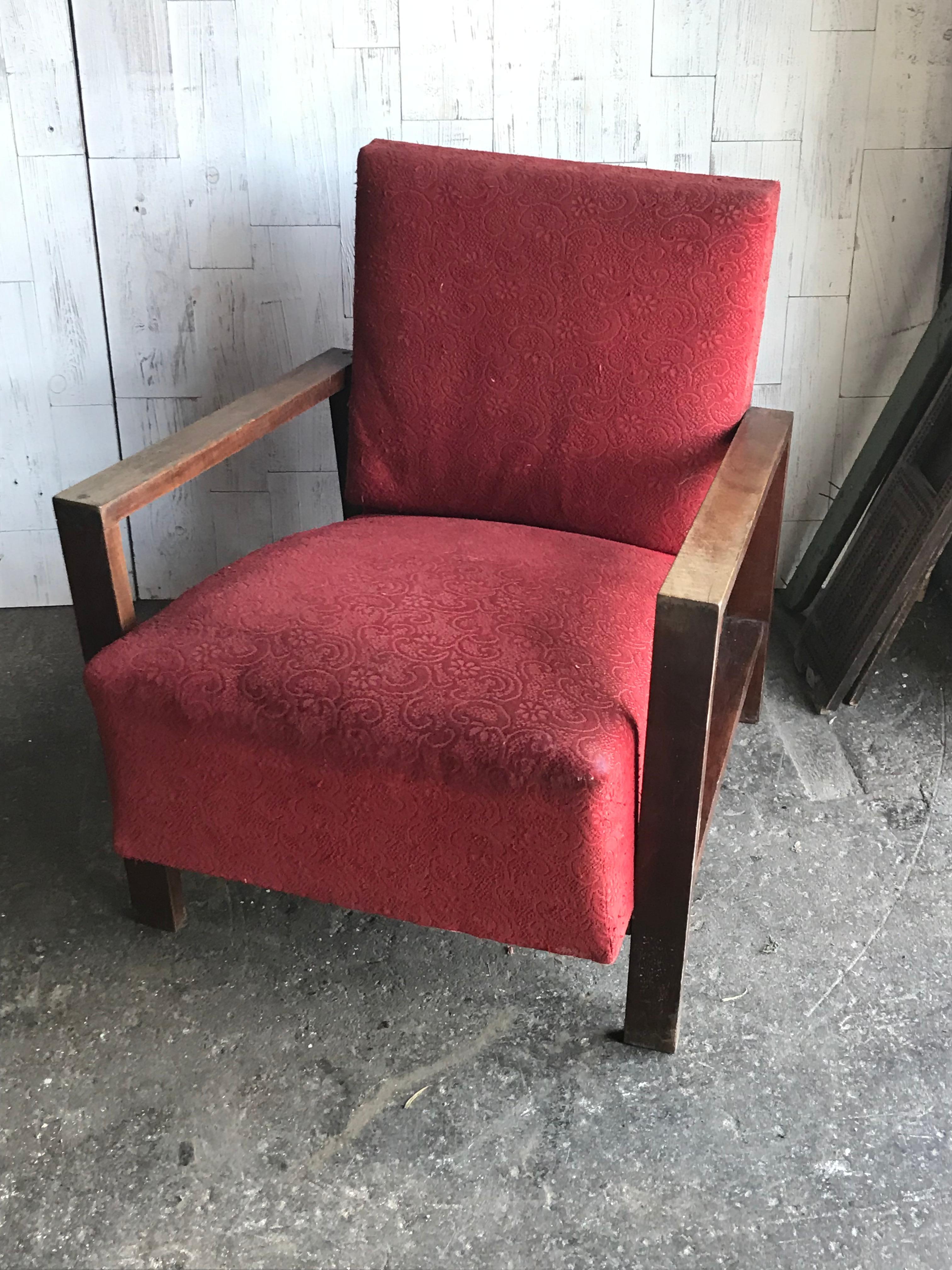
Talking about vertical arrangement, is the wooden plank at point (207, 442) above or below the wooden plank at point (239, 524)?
above

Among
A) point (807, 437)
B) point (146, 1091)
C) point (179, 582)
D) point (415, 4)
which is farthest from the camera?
point (179, 582)

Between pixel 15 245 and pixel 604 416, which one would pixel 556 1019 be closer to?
pixel 604 416

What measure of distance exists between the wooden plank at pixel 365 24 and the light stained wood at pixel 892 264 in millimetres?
784

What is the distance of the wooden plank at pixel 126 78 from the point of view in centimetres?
179

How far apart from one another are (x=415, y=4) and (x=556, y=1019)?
1495 millimetres

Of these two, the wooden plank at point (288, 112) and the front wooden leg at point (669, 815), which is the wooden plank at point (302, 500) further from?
the front wooden leg at point (669, 815)

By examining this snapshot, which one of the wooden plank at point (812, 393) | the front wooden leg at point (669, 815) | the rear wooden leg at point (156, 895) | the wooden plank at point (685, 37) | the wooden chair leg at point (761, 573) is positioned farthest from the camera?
the wooden plank at point (812, 393)

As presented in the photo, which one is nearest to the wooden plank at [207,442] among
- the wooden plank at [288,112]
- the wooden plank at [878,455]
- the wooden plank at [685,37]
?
the wooden plank at [288,112]

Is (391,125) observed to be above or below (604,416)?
above


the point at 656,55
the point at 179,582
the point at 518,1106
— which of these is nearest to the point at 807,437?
the point at 656,55

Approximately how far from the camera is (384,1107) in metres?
1.19

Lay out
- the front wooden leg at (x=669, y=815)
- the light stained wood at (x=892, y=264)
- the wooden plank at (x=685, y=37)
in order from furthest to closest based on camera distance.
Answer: the light stained wood at (x=892, y=264), the wooden plank at (x=685, y=37), the front wooden leg at (x=669, y=815)

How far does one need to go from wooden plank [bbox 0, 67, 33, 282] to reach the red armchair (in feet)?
2.09

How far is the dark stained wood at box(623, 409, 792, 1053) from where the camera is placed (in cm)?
103
